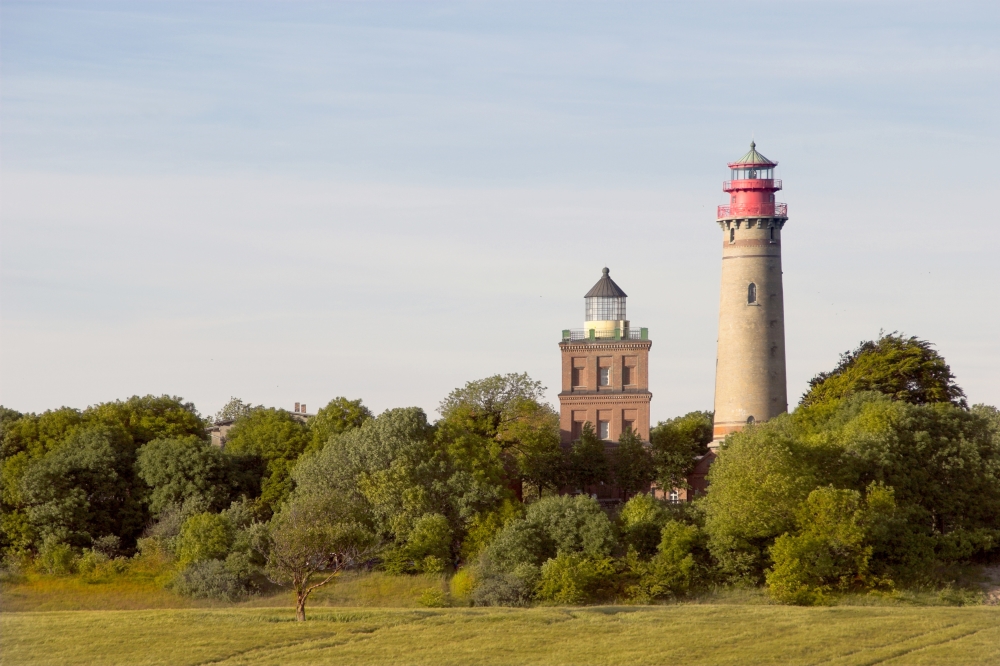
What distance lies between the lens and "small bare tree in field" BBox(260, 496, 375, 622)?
213 ft

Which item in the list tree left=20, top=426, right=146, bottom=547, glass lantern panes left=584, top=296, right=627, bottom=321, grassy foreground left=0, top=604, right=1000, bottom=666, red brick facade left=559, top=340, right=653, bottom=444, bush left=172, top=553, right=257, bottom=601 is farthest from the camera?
glass lantern panes left=584, top=296, right=627, bottom=321

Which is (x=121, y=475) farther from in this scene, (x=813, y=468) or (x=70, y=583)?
(x=813, y=468)

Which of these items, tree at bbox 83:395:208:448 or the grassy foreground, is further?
tree at bbox 83:395:208:448

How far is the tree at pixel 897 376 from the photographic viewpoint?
281ft

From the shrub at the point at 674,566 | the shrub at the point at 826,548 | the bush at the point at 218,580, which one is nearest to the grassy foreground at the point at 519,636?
the shrub at the point at 826,548

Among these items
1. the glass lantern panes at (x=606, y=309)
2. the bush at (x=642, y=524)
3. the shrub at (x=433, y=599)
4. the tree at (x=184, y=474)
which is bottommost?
the shrub at (x=433, y=599)

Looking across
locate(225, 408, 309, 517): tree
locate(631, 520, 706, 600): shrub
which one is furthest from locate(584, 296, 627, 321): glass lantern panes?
locate(631, 520, 706, 600): shrub

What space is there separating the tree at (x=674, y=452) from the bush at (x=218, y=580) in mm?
23143

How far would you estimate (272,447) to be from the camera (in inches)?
3378

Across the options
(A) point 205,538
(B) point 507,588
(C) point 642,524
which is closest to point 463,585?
(B) point 507,588

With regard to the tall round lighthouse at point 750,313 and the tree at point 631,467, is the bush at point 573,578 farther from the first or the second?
the tall round lighthouse at point 750,313

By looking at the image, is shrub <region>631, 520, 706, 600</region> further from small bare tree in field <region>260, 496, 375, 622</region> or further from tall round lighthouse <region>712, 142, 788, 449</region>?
tall round lighthouse <region>712, 142, 788, 449</region>

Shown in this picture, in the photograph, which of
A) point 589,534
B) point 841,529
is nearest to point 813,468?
point 841,529

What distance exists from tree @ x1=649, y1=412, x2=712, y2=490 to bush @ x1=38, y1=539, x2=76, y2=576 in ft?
93.1
